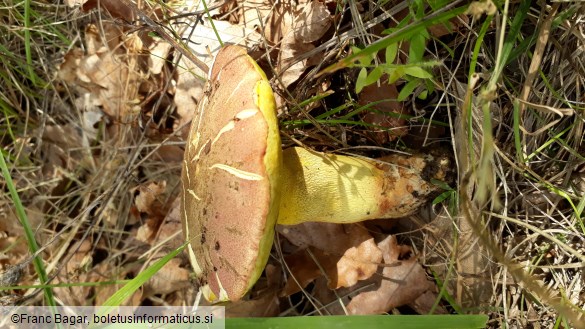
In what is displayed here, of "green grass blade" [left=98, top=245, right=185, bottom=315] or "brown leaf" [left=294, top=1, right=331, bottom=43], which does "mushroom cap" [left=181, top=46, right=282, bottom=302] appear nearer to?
"green grass blade" [left=98, top=245, right=185, bottom=315]

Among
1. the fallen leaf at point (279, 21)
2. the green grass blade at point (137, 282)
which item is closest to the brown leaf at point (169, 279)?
the green grass blade at point (137, 282)

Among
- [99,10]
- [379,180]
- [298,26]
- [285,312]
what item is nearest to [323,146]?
[379,180]

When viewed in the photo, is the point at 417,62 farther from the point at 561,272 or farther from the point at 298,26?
the point at 561,272

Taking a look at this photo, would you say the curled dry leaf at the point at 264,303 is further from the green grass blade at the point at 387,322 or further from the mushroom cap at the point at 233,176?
the green grass blade at the point at 387,322

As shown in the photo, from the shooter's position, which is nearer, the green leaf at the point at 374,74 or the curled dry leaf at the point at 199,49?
the green leaf at the point at 374,74

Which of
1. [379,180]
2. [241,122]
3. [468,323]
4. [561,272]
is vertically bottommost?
[561,272]
